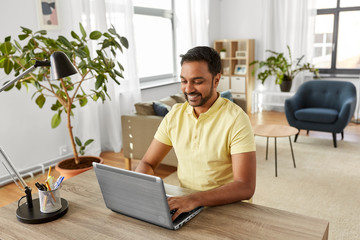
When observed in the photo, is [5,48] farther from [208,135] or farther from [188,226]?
[188,226]

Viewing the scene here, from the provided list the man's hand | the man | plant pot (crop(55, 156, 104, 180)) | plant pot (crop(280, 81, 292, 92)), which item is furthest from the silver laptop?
plant pot (crop(280, 81, 292, 92))

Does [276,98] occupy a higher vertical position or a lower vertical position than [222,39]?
lower

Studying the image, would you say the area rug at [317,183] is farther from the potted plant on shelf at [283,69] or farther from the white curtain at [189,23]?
the white curtain at [189,23]

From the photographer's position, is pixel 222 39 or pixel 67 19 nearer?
pixel 67 19

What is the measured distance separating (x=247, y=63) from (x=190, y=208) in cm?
567

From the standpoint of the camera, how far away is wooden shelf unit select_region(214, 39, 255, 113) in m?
6.56

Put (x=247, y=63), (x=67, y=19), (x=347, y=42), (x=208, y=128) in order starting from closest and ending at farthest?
(x=208, y=128) < (x=67, y=19) < (x=347, y=42) < (x=247, y=63)

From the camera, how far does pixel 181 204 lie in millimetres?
1198

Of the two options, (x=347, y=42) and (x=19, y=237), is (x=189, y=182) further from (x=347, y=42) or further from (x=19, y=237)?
(x=347, y=42)

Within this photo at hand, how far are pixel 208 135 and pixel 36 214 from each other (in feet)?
2.48

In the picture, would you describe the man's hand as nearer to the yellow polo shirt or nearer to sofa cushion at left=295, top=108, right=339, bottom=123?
the yellow polo shirt

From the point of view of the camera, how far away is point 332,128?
4309 millimetres

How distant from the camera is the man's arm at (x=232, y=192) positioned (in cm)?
121

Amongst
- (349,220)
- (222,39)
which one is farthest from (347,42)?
(349,220)
